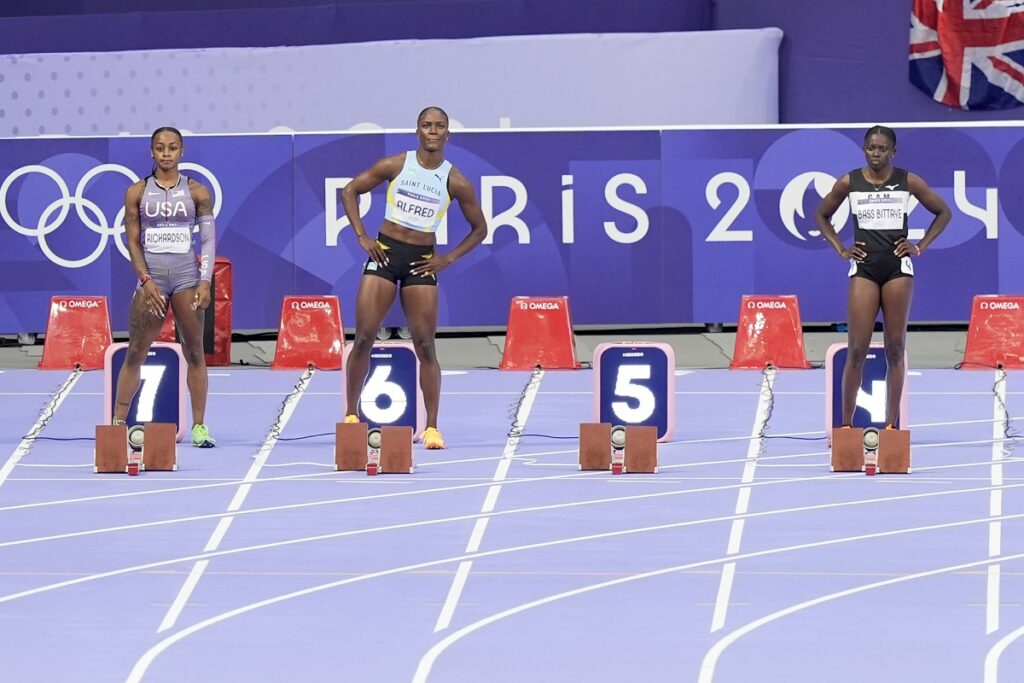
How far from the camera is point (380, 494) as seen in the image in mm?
10234

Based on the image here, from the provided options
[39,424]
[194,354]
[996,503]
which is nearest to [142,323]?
[194,354]

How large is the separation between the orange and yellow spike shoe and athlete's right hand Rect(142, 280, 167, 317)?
5.51 feet

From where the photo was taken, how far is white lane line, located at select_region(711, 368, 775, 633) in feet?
25.1

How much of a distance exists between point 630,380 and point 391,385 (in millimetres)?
1403

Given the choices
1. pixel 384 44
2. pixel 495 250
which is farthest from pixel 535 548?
pixel 384 44

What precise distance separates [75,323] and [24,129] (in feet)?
22.8

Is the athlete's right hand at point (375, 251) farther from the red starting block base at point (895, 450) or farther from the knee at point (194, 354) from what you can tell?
the red starting block base at point (895, 450)

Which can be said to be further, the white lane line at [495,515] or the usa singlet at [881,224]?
the usa singlet at [881,224]

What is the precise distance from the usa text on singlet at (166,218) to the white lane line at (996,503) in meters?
4.70

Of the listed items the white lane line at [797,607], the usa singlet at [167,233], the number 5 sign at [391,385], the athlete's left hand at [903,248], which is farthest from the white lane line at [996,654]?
the usa singlet at [167,233]

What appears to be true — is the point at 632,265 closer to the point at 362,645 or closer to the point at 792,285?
the point at 792,285

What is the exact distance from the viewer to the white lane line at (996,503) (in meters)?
7.54

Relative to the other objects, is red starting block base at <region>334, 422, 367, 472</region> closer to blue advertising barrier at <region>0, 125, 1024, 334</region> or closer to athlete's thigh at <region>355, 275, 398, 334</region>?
athlete's thigh at <region>355, 275, 398, 334</region>

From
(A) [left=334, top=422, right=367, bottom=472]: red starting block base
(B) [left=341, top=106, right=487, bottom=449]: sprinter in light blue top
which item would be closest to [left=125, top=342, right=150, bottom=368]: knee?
(B) [left=341, top=106, right=487, bottom=449]: sprinter in light blue top
